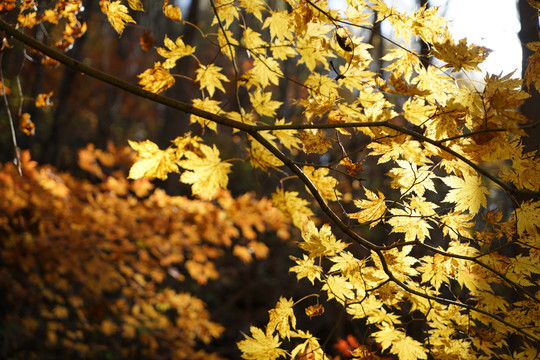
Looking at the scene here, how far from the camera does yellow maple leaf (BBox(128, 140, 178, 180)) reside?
4.99ft

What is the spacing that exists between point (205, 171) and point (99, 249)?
362 cm

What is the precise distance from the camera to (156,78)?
162cm

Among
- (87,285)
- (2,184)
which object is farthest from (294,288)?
(2,184)

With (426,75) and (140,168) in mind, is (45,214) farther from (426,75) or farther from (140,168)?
(426,75)

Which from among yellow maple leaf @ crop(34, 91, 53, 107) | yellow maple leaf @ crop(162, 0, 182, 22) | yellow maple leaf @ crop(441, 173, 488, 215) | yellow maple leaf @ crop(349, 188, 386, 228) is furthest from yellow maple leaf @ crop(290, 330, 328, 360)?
yellow maple leaf @ crop(34, 91, 53, 107)

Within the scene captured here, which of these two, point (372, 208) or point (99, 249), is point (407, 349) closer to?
point (372, 208)

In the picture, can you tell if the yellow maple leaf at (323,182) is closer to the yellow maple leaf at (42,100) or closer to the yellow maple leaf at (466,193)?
the yellow maple leaf at (466,193)

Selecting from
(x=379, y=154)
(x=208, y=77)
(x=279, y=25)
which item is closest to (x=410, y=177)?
(x=379, y=154)

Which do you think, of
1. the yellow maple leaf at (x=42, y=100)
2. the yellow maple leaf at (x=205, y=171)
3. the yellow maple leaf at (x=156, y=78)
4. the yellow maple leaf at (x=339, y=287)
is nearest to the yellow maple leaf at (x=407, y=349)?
the yellow maple leaf at (x=339, y=287)

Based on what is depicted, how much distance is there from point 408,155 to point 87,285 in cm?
506

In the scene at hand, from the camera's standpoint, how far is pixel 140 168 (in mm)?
1530

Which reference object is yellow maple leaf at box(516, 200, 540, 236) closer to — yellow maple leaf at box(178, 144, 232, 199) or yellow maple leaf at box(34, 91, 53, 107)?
yellow maple leaf at box(178, 144, 232, 199)

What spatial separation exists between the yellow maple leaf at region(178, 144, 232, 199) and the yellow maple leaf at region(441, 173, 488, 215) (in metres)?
0.86

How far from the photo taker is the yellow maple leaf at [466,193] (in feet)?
4.10
